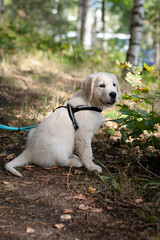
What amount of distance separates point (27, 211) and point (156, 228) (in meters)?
1.16

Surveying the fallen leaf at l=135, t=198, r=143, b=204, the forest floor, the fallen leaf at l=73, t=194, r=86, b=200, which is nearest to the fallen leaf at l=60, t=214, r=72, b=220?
the forest floor

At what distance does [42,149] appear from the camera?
124 inches

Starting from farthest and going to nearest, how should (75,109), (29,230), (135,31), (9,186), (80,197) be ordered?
(135,31) → (75,109) → (9,186) → (80,197) → (29,230)

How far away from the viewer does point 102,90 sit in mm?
3348

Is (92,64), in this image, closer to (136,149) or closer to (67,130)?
(136,149)

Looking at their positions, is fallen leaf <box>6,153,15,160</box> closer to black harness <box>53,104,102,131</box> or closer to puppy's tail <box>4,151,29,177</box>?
puppy's tail <box>4,151,29,177</box>

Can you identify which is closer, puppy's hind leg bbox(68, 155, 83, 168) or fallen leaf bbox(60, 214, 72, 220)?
fallen leaf bbox(60, 214, 72, 220)

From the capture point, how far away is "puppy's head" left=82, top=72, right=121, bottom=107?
3.30 meters

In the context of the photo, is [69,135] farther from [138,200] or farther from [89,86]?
[138,200]

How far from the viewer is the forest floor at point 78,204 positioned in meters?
2.09

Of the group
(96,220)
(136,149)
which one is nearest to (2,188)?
(96,220)

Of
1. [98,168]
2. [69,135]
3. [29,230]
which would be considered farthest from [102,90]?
[29,230]

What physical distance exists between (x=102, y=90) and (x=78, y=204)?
1.51 metres

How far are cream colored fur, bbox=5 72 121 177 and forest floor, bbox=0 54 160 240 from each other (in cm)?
13
